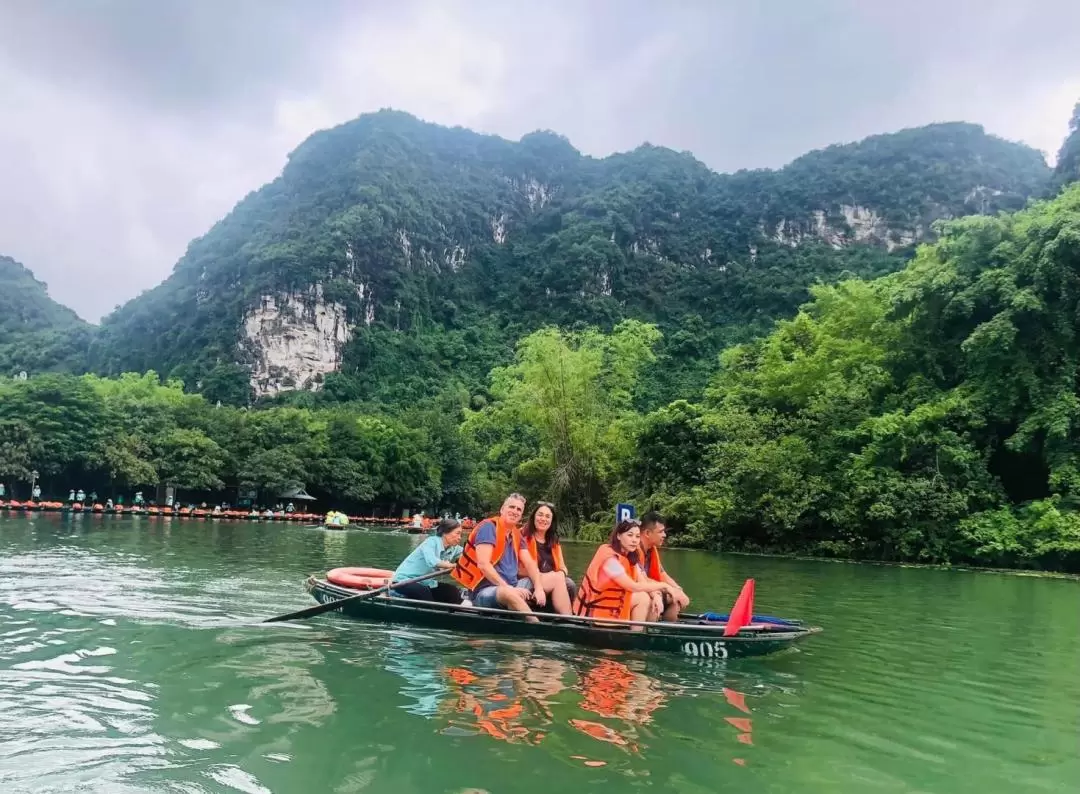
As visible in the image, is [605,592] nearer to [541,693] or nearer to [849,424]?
[541,693]

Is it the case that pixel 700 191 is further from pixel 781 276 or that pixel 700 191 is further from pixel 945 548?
pixel 945 548

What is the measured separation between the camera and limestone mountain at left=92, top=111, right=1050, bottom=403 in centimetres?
8562

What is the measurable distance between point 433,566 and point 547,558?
1.44 metres

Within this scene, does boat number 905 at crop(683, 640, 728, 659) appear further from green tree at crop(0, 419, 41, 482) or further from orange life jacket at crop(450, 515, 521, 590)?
green tree at crop(0, 419, 41, 482)

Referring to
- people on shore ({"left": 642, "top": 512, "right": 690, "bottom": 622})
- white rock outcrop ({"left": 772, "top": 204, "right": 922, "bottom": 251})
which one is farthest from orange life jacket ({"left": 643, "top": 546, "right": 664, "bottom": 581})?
white rock outcrop ({"left": 772, "top": 204, "right": 922, "bottom": 251})

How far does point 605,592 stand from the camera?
25.3 feet

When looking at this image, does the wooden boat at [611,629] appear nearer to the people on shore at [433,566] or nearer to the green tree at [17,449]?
the people on shore at [433,566]

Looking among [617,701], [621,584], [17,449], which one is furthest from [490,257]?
[617,701]

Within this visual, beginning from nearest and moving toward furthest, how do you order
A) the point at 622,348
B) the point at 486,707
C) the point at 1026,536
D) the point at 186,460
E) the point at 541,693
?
the point at 486,707
the point at 541,693
the point at 1026,536
the point at 622,348
the point at 186,460

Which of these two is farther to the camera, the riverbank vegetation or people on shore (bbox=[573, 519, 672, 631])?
the riverbank vegetation

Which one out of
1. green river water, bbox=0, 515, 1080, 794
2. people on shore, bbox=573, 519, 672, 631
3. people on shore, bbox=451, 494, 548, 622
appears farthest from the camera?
people on shore, bbox=451, 494, 548, 622

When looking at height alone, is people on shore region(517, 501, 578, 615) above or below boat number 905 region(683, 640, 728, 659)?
above

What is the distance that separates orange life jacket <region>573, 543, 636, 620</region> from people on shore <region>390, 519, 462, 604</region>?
5.44 feet

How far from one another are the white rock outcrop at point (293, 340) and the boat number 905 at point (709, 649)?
269 feet
